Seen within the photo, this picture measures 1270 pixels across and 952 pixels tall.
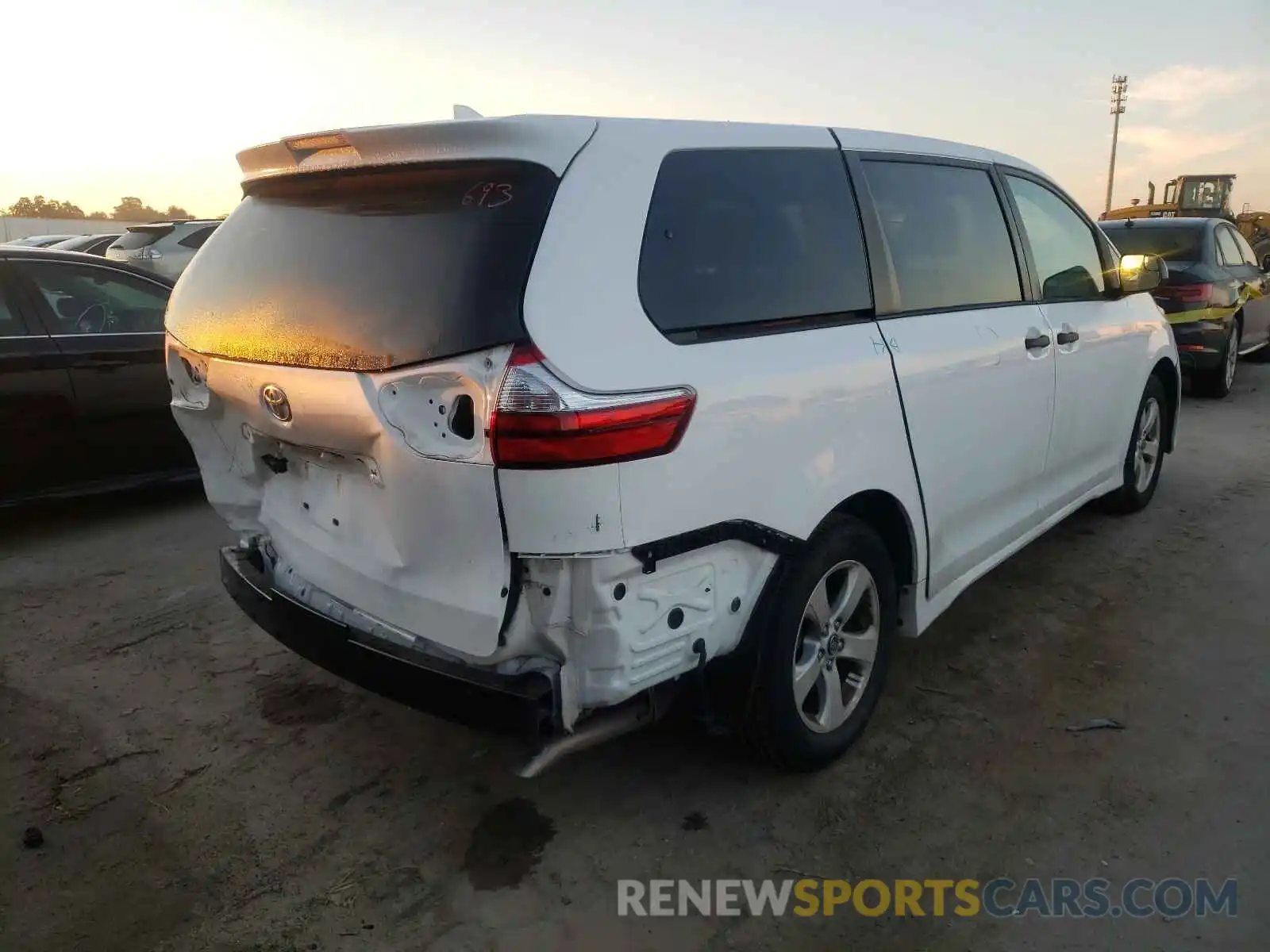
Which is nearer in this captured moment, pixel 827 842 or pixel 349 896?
pixel 349 896

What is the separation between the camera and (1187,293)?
830 cm

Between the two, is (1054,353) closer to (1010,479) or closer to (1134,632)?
(1010,479)

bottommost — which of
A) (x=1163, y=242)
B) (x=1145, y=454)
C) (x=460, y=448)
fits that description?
(x=1145, y=454)

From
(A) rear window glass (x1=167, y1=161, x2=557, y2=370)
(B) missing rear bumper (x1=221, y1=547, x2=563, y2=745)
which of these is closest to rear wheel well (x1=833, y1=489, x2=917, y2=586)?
(B) missing rear bumper (x1=221, y1=547, x2=563, y2=745)

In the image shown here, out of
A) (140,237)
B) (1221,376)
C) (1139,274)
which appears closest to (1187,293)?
(1221,376)

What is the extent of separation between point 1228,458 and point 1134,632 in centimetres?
362

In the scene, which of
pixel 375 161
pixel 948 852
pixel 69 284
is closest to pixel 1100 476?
pixel 948 852

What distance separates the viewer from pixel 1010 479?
351 cm

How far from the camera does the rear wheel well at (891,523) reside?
9.04ft

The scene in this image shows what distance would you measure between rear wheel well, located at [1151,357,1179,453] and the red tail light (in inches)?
141

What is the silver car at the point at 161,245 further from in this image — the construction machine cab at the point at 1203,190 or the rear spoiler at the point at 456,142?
the construction machine cab at the point at 1203,190

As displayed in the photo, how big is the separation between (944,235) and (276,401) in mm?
2326

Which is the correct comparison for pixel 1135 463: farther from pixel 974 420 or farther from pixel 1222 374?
pixel 1222 374

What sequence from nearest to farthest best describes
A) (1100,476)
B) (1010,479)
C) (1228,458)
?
1. (1010,479)
2. (1100,476)
3. (1228,458)
